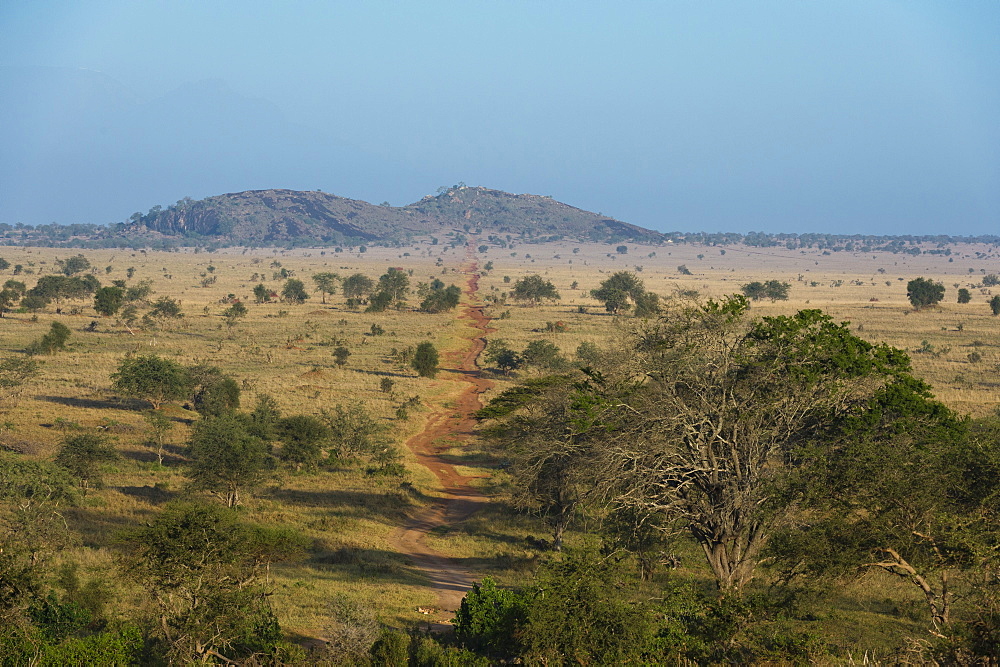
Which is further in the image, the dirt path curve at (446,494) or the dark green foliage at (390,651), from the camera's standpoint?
the dirt path curve at (446,494)

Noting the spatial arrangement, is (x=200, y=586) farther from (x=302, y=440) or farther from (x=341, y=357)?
(x=341, y=357)

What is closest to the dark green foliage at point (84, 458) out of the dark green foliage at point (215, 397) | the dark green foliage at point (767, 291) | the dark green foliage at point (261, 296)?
the dark green foliage at point (215, 397)

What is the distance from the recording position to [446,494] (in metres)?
34.1

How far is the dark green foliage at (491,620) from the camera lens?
1470 centimetres

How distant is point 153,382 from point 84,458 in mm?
15079

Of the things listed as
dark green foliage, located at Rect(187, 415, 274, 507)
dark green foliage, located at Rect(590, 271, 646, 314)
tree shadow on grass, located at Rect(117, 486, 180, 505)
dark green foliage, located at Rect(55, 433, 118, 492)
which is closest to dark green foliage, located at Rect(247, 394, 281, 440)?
tree shadow on grass, located at Rect(117, 486, 180, 505)

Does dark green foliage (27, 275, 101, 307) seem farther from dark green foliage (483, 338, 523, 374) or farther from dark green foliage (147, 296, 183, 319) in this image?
dark green foliage (483, 338, 523, 374)

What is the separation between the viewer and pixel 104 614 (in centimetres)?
1731

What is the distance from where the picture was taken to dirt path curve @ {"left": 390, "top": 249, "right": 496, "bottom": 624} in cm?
2248

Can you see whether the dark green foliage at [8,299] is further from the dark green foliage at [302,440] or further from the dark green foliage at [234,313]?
the dark green foliage at [302,440]

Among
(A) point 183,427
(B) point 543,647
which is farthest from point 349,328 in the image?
(B) point 543,647

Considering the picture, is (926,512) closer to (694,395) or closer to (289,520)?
(694,395)

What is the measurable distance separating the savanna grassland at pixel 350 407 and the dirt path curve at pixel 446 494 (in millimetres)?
382

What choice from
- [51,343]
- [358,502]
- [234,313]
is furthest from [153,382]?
[234,313]
